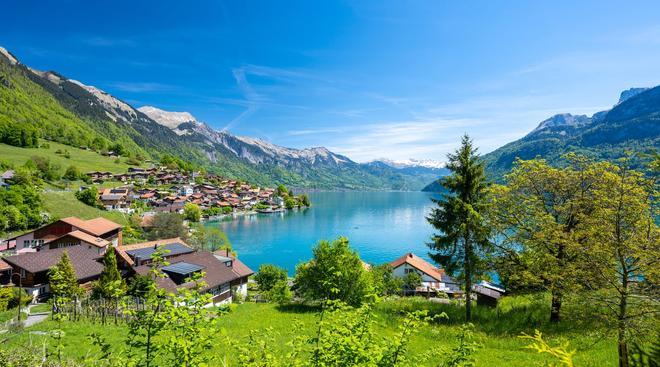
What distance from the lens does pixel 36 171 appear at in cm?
9219

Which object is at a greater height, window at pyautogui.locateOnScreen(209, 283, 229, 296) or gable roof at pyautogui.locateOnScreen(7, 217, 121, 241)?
gable roof at pyautogui.locateOnScreen(7, 217, 121, 241)

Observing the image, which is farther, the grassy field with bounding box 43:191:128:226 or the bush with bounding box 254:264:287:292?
the grassy field with bounding box 43:191:128:226

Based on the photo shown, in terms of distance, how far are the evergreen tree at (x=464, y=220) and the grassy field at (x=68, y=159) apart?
129 metres

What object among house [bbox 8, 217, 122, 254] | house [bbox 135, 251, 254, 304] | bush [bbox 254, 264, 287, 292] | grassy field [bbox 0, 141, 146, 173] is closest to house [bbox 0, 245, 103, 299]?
house [bbox 135, 251, 254, 304]

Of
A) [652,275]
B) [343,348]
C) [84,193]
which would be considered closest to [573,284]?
[652,275]

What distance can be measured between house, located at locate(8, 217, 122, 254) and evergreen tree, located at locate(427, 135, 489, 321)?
49.8 m

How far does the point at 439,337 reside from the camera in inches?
630

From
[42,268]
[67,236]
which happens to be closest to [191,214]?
[67,236]

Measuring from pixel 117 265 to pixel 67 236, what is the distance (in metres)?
14.1

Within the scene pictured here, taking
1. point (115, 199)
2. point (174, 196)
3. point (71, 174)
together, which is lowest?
point (174, 196)

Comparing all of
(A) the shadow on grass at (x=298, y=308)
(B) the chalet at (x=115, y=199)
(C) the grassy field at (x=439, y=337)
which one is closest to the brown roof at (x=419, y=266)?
(A) the shadow on grass at (x=298, y=308)

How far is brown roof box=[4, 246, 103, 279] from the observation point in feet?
118

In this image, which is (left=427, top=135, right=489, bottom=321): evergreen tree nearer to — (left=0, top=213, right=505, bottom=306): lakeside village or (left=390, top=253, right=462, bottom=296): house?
(left=0, top=213, right=505, bottom=306): lakeside village

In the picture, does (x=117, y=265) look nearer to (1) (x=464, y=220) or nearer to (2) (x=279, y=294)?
(2) (x=279, y=294)
